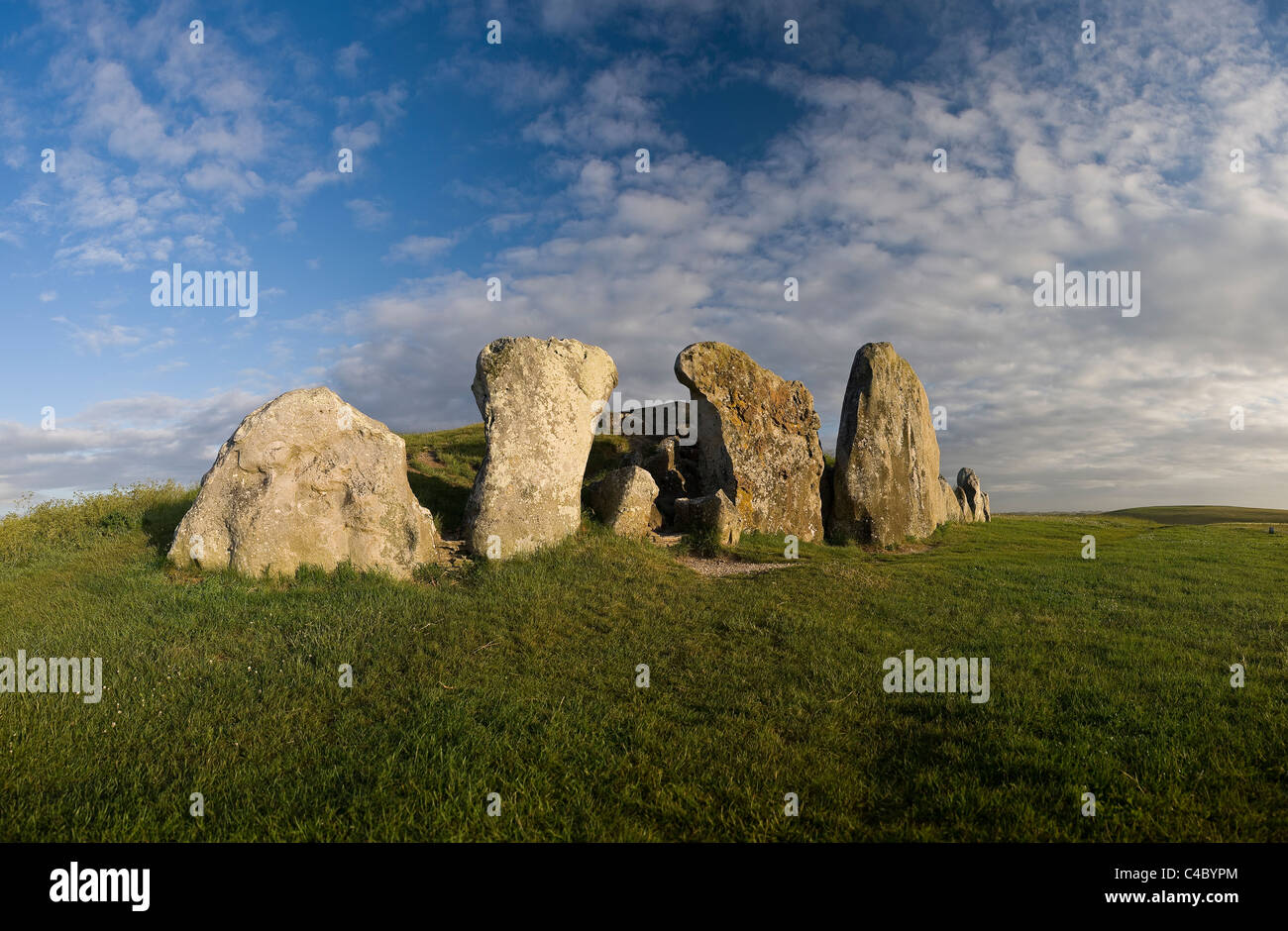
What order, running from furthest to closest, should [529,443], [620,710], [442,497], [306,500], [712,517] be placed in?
[442,497] < [712,517] < [529,443] < [306,500] < [620,710]

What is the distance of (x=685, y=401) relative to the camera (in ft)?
65.0

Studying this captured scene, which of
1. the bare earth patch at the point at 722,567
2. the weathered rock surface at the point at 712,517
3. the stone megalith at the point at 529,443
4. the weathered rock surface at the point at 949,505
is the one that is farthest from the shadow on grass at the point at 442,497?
the weathered rock surface at the point at 949,505

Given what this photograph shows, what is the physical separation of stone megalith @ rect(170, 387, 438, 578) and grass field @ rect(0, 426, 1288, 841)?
63cm

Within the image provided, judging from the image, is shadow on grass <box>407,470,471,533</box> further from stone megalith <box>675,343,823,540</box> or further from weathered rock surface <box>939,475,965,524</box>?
weathered rock surface <box>939,475,965,524</box>

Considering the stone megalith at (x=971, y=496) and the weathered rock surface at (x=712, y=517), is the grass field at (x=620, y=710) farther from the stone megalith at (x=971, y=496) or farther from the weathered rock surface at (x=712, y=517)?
the stone megalith at (x=971, y=496)

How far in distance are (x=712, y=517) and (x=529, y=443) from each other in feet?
16.7

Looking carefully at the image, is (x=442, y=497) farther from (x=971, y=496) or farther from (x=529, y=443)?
(x=971, y=496)

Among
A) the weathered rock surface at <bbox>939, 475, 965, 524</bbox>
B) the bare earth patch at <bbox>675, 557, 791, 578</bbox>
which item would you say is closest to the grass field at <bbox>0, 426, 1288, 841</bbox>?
the bare earth patch at <bbox>675, 557, 791, 578</bbox>

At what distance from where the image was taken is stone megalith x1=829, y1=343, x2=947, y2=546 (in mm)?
19922

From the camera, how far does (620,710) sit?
682cm

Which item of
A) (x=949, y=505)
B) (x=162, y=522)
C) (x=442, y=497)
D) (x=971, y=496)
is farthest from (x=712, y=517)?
(x=971, y=496)
